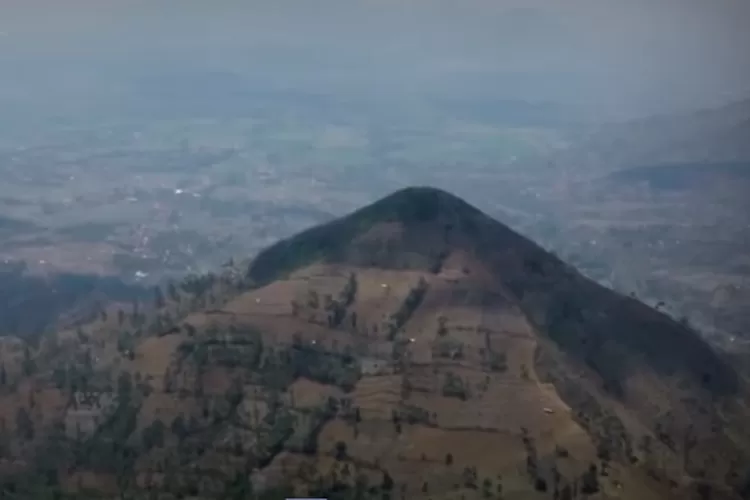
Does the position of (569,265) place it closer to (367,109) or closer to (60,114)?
(367,109)

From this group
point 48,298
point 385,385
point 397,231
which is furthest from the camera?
point 397,231

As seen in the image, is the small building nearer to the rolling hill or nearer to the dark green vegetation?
the rolling hill

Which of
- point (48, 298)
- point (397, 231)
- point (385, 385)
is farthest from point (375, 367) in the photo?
point (48, 298)

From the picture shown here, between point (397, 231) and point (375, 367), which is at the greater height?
point (397, 231)

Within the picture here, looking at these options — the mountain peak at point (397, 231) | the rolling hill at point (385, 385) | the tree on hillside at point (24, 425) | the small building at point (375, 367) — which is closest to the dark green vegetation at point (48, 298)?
the rolling hill at point (385, 385)

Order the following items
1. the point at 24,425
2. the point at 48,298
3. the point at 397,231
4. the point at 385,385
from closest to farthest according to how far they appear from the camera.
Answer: the point at 24,425 → the point at 385,385 → the point at 48,298 → the point at 397,231

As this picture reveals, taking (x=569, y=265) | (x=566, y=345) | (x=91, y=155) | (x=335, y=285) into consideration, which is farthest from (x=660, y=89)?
(x=91, y=155)

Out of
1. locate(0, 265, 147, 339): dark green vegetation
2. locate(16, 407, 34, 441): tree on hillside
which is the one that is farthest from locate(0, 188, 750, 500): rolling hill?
locate(0, 265, 147, 339): dark green vegetation

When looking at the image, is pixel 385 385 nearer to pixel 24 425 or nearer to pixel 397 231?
pixel 397 231

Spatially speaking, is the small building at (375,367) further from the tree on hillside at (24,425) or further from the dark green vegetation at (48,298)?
the tree on hillside at (24,425)
